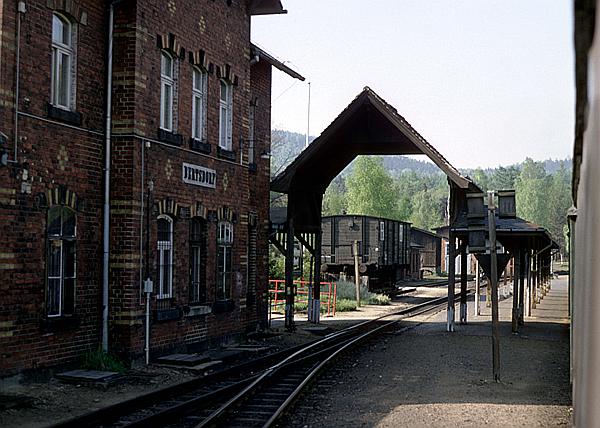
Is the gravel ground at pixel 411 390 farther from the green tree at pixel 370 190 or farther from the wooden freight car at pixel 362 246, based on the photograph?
the green tree at pixel 370 190

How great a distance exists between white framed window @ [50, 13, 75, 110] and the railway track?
15.9ft

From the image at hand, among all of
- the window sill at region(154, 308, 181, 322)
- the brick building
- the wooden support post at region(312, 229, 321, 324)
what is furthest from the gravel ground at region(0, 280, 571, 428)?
the wooden support post at region(312, 229, 321, 324)

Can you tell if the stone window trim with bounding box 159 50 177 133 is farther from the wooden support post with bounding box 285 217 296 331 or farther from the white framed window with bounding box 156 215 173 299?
the wooden support post with bounding box 285 217 296 331

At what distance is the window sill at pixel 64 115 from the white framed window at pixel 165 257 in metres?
2.74

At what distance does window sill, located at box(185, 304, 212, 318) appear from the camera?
53.8 ft

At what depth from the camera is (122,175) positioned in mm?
14336

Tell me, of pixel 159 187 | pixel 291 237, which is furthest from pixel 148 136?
pixel 291 237

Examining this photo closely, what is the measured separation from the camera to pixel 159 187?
1520 cm

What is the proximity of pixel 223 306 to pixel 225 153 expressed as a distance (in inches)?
131

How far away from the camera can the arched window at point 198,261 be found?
16859 mm

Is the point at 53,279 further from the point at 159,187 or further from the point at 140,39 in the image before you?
the point at 140,39

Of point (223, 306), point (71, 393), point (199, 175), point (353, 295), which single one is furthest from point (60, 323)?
point (353, 295)

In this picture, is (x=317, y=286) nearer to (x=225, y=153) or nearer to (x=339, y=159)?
(x=339, y=159)

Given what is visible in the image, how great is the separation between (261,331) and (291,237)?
3.35 m
